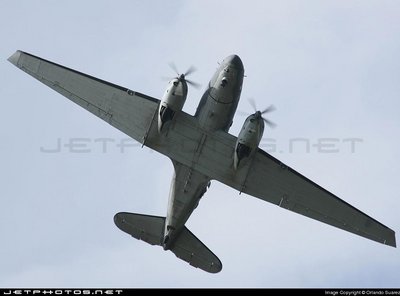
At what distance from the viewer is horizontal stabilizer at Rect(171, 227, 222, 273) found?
44781mm

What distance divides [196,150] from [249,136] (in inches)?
131

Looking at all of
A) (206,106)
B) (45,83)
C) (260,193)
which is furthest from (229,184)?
(45,83)

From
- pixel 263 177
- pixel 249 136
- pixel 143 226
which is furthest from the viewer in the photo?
pixel 143 226

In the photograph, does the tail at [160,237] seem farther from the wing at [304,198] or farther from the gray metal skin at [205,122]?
the wing at [304,198]

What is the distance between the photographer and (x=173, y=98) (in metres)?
40.6

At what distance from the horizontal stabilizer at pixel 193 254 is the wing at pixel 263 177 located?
4.92m

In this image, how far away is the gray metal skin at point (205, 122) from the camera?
40.2 m

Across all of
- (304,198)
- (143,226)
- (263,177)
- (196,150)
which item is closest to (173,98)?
(196,150)

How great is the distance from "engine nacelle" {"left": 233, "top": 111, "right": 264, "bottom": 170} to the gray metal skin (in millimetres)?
1301

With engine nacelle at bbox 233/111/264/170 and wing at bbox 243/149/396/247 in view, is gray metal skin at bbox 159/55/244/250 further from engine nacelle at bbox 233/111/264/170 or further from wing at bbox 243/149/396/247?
wing at bbox 243/149/396/247

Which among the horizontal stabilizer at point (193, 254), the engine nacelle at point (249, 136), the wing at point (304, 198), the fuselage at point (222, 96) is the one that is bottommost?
the horizontal stabilizer at point (193, 254)

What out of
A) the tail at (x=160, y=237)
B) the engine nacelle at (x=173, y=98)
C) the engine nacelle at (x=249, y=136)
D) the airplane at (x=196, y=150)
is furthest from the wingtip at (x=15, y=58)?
the engine nacelle at (x=249, y=136)

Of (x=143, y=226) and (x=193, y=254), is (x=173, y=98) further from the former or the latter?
(x=193, y=254)

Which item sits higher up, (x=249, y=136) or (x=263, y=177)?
(x=249, y=136)
